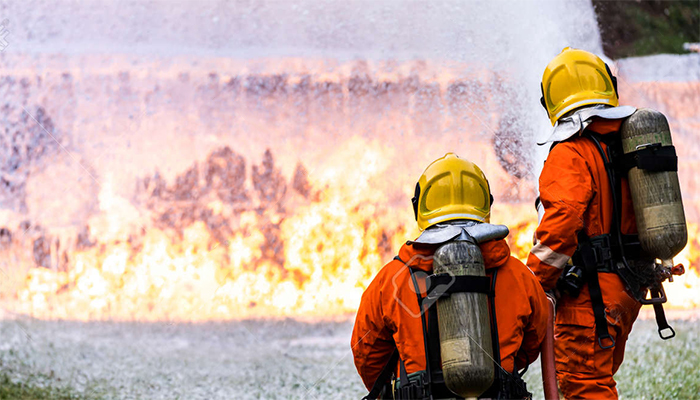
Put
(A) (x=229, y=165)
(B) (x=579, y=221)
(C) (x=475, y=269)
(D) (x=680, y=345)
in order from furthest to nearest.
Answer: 1. (A) (x=229, y=165)
2. (D) (x=680, y=345)
3. (B) (x=579, y=221)
4. (C) (x=475, y=269)

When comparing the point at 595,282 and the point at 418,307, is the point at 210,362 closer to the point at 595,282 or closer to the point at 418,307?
the point at 595,282

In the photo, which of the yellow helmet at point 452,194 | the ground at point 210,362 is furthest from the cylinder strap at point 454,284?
the ground at point 210,362

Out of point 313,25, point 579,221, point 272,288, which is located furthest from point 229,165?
point 579,221

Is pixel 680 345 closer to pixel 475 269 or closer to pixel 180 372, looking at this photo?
pixel 180 372

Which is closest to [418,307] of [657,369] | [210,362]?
[210,362]

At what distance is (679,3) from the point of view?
11.8 m

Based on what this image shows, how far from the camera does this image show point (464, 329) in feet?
9.84

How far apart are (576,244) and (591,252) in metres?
0.19

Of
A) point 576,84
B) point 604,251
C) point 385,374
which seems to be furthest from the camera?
point 576,84

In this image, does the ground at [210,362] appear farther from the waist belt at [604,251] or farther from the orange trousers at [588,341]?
the waist belt at [604,251]

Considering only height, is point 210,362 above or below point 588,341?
below

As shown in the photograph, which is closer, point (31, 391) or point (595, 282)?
point (595, 282)

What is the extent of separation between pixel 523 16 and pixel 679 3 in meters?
3.88

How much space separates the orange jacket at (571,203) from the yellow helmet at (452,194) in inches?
33.7
